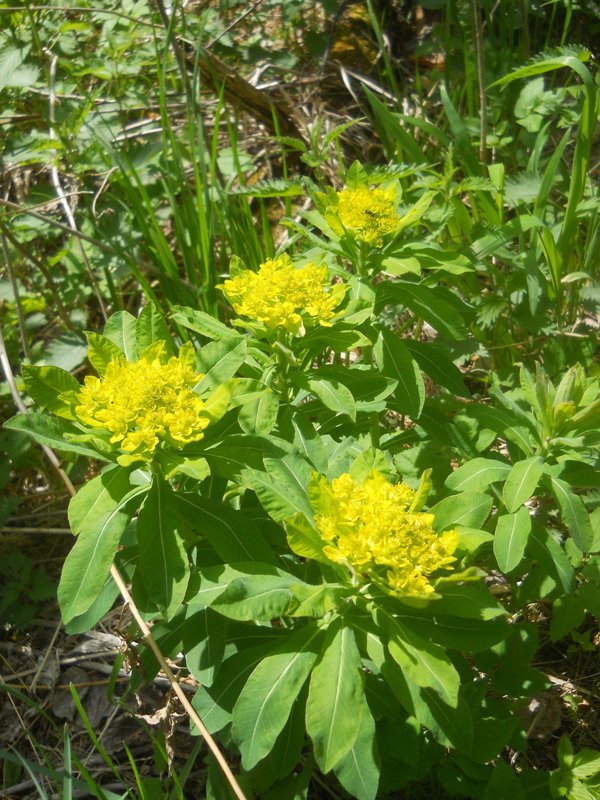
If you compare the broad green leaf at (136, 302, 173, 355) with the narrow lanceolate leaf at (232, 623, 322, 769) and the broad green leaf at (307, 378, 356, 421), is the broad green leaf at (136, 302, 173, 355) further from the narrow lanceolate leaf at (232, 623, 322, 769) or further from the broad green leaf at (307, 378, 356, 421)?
the narrow lanceolate leaf at (232, 623, 322, 769)

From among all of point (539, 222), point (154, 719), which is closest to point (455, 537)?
point (154, 719)

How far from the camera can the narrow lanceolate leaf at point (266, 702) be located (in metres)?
1.49

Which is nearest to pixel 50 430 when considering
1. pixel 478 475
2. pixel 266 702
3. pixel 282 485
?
pixel 282 485

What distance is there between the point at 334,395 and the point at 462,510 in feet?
1.27

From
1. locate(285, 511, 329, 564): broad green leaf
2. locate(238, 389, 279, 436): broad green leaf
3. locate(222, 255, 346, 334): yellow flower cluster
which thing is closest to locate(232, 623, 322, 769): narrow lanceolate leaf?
locate(285, 511, 329, 564): broad green leaf

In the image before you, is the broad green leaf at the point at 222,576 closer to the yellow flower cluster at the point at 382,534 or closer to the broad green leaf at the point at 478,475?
the yellow flower cluster at the point at 382,534

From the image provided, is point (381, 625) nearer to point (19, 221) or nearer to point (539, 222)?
point (539, 222)

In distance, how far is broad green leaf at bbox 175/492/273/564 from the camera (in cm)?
169

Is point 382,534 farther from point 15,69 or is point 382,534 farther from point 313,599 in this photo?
point 15,69

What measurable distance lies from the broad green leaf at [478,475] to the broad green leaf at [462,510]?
0.53ft

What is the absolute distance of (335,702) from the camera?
1448 millimetres

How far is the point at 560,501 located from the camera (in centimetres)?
177

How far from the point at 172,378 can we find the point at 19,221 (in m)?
2.00

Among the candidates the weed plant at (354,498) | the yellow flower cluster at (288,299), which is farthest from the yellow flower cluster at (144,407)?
the yellow flower cluster at (288,299)
